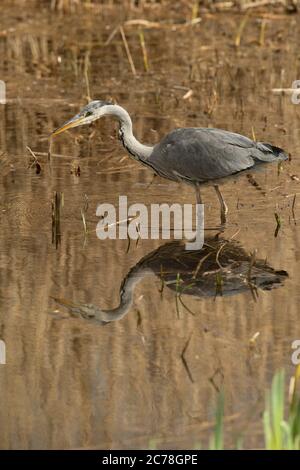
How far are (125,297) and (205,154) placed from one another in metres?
1.71

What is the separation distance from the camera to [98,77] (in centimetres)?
1184

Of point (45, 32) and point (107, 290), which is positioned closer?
point (107, 290)

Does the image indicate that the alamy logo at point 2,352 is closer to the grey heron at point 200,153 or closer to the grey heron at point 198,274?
the grey heron at point 198,274

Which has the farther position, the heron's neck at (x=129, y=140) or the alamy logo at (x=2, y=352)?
the heron's neck at (x=129, y=140)

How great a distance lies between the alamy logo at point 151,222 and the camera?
7.70 meters

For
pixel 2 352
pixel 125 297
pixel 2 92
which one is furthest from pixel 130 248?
pixel 2 92

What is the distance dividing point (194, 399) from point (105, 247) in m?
2.35

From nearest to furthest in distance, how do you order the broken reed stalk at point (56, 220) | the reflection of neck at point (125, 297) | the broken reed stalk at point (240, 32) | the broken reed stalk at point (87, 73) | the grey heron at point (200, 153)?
1. the reflection of neck at point (125, 297)
2. the broken reed stalk at point (56, 220)
3. the grey heron at point (200, 153)
4. the broken reed stalk at point (87, 73)
5. the broken reed stalk at point (240, 32)

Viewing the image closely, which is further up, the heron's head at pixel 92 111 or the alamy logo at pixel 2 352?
the heron's head at pixel 92 111

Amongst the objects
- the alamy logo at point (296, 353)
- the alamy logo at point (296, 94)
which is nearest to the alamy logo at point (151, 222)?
the alamy logo at point (296, 353)

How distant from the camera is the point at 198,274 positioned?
6.98 meters

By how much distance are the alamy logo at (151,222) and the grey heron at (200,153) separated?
8.4 inches

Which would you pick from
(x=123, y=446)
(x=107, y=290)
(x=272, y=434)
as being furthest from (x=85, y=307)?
(x=272, y=434)
